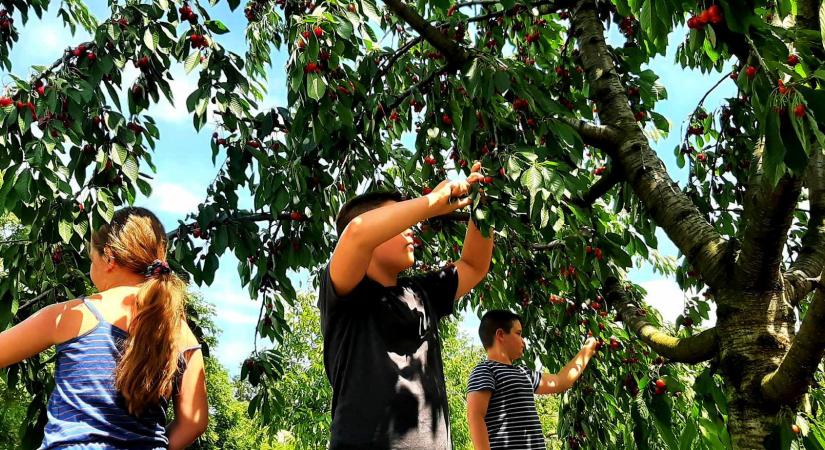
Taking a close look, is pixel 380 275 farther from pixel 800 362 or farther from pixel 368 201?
pixel 800 362

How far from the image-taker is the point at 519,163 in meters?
2.25

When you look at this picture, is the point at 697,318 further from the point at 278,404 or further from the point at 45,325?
the point at 45,325

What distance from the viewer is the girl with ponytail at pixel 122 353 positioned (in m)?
1.74

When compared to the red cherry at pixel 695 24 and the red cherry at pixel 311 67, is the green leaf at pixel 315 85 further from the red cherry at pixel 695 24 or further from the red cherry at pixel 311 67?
the red cherry at pixel 695 24

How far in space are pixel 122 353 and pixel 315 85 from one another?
1.15 m

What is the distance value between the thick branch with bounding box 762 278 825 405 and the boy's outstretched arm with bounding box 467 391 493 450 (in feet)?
4.13

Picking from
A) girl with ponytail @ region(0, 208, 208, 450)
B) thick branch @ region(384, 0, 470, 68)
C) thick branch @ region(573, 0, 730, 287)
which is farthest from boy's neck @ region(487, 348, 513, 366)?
girl with ponytail @ region(0, 208, 208, 450)

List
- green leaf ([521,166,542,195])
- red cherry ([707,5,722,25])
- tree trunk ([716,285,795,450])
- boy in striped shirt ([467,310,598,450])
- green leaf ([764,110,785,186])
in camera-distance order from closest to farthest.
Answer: green leaf ([764,110,785,186]) → red cherry ([707,5,722,25]) → green leaf ([521,166,542,195]) → tree trunk ([716,285,795,450]) → boy in striped shirt ([467,310,598,450])

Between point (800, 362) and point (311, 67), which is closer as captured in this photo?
point (800, 362)

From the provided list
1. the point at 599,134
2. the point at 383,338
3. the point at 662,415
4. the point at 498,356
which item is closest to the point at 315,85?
the point at 383,338

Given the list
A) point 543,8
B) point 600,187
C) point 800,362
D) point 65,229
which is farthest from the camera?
point 543,8

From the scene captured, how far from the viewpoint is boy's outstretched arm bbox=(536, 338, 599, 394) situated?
12.1 feet

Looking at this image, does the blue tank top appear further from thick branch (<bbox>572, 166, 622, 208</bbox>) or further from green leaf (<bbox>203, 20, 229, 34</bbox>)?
thick branch (<bbox>572, 166, 622, 208</bbox>)

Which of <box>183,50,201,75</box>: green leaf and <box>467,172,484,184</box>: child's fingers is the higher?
<box>183,50,201,75</box>: green leaf
